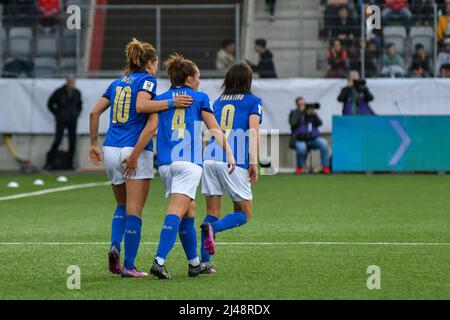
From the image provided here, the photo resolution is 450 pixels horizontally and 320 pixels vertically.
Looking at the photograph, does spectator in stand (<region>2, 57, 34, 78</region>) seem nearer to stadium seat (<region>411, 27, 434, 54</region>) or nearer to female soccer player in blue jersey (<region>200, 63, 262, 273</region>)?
stadium seat (<region>411, 27, 434, 54</region>)

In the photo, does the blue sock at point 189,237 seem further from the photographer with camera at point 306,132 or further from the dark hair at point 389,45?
the dark hair at point 389,45

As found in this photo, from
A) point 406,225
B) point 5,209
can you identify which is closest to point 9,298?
point 406,225

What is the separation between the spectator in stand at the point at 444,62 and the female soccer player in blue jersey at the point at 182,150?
59.3ft

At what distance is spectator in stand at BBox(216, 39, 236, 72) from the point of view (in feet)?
90.3

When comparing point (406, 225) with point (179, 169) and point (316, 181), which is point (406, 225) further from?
point (316, 181)

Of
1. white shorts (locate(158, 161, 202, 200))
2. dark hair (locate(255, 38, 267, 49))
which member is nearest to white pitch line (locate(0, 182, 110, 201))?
dark hair (locate(255, 38, 267, 49))

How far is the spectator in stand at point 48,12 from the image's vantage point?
28.2 metres

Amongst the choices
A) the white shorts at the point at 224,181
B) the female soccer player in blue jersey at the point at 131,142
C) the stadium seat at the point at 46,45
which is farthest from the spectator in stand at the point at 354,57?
the female soccer player in blue jersey at the point at 131,142

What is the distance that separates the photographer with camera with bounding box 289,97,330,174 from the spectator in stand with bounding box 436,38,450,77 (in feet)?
10.5

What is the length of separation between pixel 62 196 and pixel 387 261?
1017cm

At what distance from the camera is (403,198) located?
19.7 meters

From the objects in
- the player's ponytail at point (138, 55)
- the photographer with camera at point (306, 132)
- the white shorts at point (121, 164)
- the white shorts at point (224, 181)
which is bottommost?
the photographer with camera at point (306, 132)

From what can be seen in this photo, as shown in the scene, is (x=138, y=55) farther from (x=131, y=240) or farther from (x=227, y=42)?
(x=227, y=42)

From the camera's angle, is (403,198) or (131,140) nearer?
(131,140)
